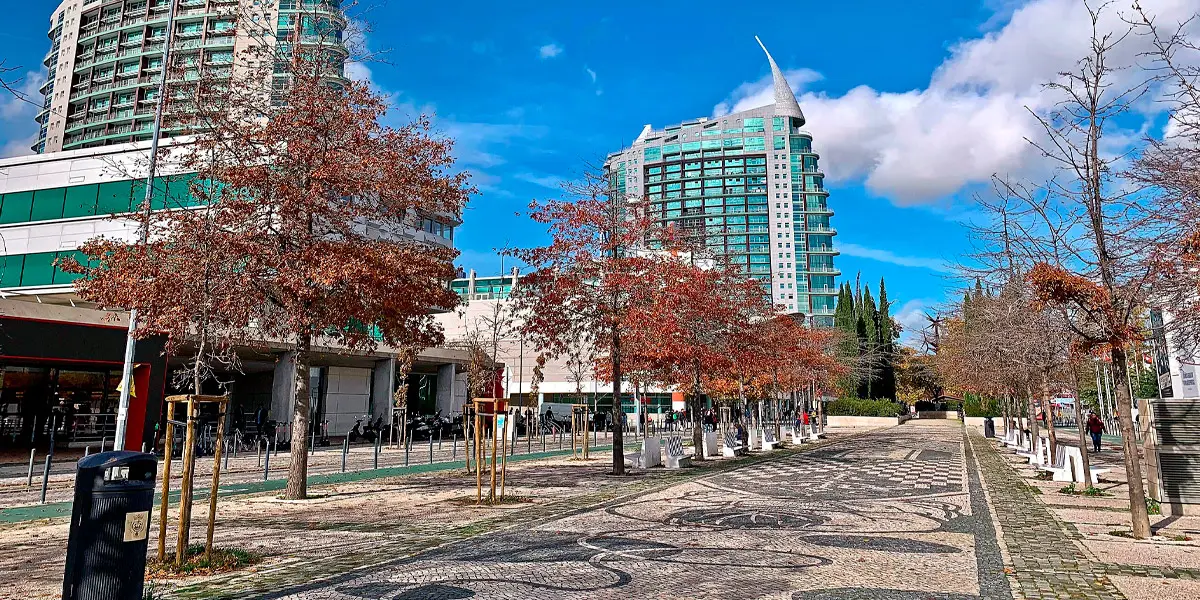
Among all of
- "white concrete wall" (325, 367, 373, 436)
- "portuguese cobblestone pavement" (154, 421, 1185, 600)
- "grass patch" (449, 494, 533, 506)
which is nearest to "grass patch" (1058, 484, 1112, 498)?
"portuguese cobblestone pavement" (154, 421, 1185, 600)

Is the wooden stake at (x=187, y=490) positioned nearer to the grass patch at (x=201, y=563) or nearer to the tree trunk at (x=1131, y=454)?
the grass patch at (x=201, y=563)

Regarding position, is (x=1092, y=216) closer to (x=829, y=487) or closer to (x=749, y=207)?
(x=829, y=487)

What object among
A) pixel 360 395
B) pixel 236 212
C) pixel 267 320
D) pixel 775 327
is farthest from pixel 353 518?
pixel 360 395

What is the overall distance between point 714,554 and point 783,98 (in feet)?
582

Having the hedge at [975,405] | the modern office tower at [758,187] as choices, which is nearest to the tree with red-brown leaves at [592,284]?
the hedge at [975,405]

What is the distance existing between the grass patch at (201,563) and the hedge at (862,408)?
220ft

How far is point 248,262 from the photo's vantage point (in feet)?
39.6

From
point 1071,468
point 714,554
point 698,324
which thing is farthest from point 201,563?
point 698,324

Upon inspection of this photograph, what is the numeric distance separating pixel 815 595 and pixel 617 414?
13495 mm

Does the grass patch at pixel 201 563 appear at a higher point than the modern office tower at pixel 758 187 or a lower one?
lower

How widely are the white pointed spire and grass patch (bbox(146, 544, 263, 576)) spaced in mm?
169379

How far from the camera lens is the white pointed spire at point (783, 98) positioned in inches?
6590

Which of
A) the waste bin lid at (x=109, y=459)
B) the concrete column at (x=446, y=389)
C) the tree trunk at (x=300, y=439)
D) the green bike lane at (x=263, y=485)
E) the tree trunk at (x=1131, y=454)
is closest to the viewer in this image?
the waste bin lid at (x=109, y=459)

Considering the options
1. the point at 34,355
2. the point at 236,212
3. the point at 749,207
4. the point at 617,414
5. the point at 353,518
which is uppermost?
the point at 749,207
